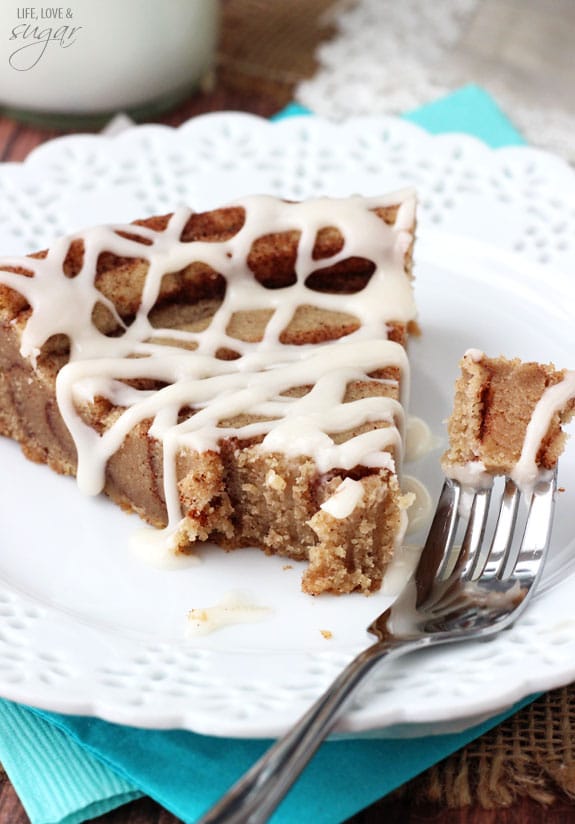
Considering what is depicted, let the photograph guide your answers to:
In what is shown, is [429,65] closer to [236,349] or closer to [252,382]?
[236,349]

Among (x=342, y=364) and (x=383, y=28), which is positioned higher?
(x=383, y=28)

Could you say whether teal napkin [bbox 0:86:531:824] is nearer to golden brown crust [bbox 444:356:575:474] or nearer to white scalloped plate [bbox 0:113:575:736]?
white scalloped plate [bbox 0:113:575:736]

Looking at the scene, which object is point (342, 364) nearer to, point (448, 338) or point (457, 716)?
point (448, 338)

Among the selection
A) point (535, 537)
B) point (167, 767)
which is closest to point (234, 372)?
point (535, 537)

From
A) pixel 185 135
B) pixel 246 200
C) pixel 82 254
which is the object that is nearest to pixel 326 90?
pixel 185 135

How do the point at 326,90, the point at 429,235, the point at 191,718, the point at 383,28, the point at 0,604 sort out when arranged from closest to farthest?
the point at 191,718 → the point at 0,604 → the point at 429,235 → the point at 326,90 → the point at 383,28

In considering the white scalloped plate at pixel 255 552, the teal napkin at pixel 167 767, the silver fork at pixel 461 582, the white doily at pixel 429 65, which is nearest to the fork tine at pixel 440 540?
the silver fork at pixel 461 582
